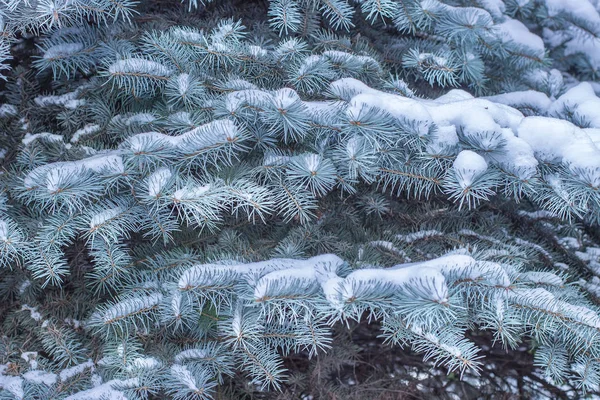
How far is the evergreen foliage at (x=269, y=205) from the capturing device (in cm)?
129

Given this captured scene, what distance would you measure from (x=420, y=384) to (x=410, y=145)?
3.46 ft

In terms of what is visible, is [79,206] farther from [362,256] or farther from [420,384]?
[420,384]

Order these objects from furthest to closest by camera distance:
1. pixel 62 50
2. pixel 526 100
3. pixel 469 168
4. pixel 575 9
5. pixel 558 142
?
1. pixel 575 9
2. pixel 526 100
3. pixel 62 50
4. pixel 558 142
5. pixel 469 168

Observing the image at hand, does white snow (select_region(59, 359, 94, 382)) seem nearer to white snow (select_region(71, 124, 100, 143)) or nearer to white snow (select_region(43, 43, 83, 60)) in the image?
white snow (select_region(71, 124, 100, 143))

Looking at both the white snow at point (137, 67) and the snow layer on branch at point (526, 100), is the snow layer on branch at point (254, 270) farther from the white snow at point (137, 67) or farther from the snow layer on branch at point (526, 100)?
the snow layer on branch at point (526, 100)

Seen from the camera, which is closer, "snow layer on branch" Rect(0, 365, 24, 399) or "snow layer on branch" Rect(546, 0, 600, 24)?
"snow layer on branch" Rect(0, 365, 24, 399)

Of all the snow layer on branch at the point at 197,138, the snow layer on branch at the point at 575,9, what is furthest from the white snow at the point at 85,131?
the snow layer on branch at the point at 575,9

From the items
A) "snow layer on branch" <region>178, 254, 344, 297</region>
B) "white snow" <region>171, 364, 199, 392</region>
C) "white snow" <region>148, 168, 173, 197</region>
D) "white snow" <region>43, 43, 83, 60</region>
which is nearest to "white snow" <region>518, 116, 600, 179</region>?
"snow layer on branch" <region>178, 254, 344, 297</region>

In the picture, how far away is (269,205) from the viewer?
1513 millimetres

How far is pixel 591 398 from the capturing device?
1928 mm

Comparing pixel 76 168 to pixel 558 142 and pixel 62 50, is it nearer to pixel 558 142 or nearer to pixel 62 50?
pixel 62 50

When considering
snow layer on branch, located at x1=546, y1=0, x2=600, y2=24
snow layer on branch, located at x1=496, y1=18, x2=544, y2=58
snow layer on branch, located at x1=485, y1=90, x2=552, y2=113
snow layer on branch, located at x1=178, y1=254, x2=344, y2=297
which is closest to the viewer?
snow layer on branch, located at x1=178, y1=254, x2=344, y2=297

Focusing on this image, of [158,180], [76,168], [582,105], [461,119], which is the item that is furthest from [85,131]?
[582,105]

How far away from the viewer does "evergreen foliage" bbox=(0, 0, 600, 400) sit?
51.0 inches
